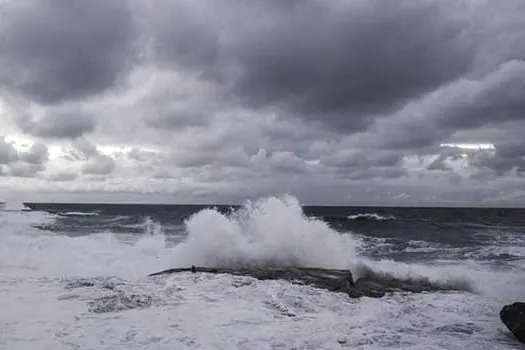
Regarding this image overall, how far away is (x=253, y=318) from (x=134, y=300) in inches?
103

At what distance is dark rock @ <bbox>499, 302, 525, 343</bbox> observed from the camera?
714 cm

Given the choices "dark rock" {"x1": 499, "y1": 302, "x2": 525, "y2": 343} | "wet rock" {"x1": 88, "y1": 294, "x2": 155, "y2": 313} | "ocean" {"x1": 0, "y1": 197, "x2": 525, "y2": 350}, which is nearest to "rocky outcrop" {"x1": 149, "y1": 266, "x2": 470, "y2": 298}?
"ocean" {"x1": 0, "y1": 197, "x2": 525, "y2": 350}

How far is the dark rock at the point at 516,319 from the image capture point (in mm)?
7141

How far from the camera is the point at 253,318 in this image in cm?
820

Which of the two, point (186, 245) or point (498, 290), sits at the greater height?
point (186, 245)

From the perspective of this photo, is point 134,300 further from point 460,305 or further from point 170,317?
point 460,305

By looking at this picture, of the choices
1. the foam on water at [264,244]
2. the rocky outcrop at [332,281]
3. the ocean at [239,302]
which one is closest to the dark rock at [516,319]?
the ocean at [239,302]

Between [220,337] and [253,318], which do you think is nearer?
[220,337]

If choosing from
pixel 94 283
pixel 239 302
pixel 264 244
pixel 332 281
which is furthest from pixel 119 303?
pixel 264 244

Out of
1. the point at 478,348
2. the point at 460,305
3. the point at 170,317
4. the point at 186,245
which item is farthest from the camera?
the point at 186,245

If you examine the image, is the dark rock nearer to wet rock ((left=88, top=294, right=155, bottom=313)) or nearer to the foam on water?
wet rock ((left=88, top=294, right=155, bottom=313))

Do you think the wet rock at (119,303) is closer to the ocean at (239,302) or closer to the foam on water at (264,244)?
the ocean at (239,302)

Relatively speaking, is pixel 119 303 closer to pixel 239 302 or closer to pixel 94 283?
pixel 94 283

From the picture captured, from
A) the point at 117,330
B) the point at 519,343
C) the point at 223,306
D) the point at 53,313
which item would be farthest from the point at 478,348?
the point at 53,313
